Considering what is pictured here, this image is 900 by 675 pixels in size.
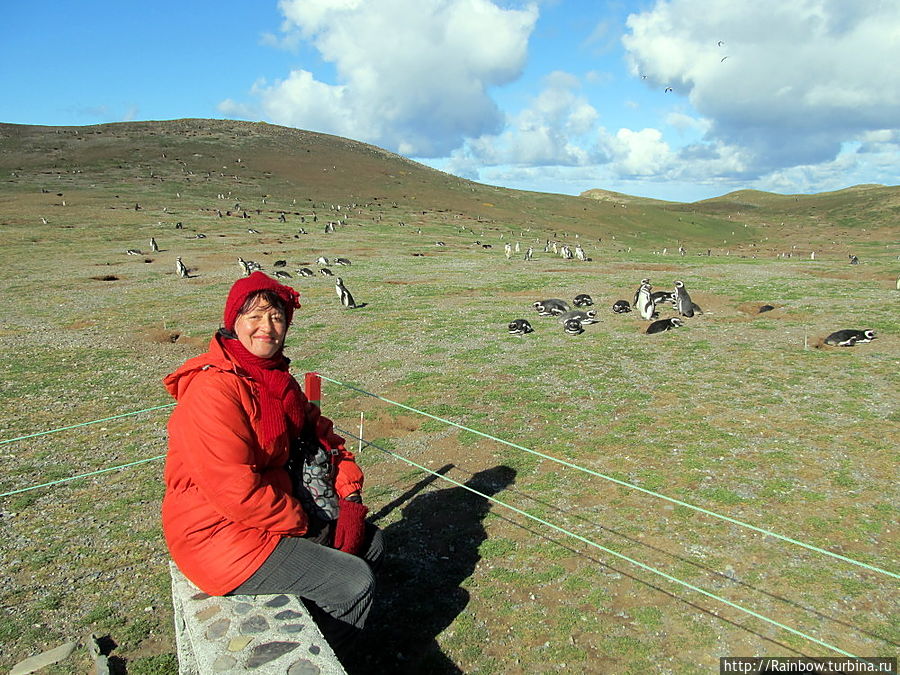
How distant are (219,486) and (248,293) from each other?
1.28 metres

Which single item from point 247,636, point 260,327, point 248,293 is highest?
point 248,293

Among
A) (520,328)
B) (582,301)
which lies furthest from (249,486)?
(582,301)

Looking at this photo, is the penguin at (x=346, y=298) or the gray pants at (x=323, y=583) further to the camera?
the penguin at (x=346, y=298)

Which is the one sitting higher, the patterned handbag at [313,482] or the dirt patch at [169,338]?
the patterned handbag at [313,482]

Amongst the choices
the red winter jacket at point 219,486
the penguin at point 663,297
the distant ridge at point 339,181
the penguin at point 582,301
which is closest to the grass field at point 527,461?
the penguin at point 582,301

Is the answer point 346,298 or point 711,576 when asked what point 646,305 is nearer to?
point 346,298

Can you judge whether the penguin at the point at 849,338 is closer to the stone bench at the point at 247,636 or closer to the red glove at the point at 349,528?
the red glove at the point at 349,528

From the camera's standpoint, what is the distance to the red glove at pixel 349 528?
4.05 m

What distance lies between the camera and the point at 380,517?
6316mm

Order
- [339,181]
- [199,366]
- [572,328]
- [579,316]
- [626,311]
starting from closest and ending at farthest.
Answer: [199,366]
[572,328]
[579,316]
[626,311]
[339,181]

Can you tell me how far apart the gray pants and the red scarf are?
74 cm

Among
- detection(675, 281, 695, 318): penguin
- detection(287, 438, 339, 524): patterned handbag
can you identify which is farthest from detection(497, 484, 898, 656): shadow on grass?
detection(675, 281, 695, 318): penguin

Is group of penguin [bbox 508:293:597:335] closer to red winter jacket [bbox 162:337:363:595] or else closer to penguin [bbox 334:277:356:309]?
penguin [bbox 334:277:356:309]

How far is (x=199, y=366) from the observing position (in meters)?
3.66
